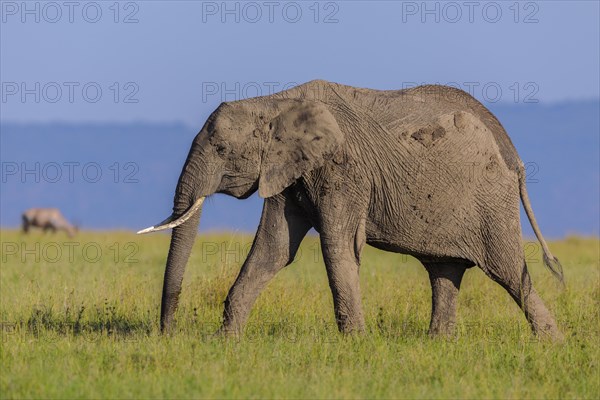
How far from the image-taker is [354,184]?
424 inches

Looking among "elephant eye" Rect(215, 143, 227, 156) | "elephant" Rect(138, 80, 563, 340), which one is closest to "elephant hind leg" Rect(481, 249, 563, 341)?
"elephant" Rect(138, 80, 563, 340)

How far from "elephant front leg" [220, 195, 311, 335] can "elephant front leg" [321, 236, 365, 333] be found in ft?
1.54

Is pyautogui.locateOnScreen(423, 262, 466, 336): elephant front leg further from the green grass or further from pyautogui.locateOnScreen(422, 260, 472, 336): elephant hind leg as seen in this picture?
the green grass

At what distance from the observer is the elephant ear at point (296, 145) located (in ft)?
34.6

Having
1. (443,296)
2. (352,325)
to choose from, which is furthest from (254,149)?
(443,296)

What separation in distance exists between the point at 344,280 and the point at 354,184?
929mm

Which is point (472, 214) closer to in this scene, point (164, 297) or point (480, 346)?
point (480, 346)

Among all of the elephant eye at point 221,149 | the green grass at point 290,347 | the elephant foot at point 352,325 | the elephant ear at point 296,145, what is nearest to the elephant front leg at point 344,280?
the elephant foot at point 352,325

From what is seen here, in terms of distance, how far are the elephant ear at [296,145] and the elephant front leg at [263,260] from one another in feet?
1.59

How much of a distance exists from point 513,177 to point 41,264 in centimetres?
1285

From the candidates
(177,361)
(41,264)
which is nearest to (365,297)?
(177,361)

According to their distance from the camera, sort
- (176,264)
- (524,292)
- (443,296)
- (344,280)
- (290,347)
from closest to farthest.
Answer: (290,347) < (344,280) < (176,264) < (524,292) < (443,296)

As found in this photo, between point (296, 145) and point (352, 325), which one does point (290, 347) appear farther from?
point (296, 145)

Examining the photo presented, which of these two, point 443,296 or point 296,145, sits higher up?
point 296,145
